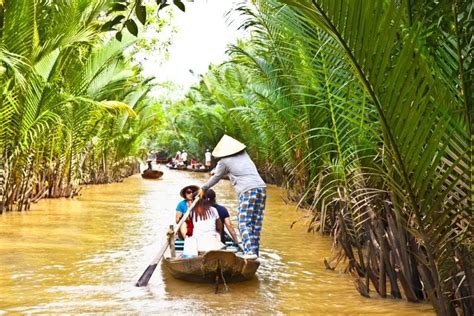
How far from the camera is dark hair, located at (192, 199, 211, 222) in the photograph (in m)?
6.94

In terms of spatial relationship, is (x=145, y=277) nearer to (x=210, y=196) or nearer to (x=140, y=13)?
(x=210, y=196)

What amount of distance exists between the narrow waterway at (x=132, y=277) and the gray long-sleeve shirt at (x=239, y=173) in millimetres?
1027

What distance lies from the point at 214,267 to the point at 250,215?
0.78 meters

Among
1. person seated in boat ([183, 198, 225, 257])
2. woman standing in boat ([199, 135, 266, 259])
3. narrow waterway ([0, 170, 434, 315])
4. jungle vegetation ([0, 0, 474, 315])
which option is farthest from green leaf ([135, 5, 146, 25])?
person seated in boat ([183, 198, 225, 257])

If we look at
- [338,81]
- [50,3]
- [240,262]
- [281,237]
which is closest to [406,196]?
[338,81]

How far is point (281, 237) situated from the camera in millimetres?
10711

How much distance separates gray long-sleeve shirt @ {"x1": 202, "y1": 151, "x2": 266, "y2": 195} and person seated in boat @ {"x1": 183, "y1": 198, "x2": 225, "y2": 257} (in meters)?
0.29

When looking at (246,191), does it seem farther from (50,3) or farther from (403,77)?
(50,3)

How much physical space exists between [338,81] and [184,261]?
2.48 meters

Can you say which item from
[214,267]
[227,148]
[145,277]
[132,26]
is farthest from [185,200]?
[132,26]

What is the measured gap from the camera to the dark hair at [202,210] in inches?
273

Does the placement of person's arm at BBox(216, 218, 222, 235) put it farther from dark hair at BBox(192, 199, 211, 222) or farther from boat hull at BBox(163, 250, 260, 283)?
boat hull at BBox(163, 250, 260, 283)

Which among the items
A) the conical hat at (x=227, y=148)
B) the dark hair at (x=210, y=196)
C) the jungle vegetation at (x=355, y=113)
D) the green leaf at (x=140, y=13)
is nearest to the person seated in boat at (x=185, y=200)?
the dark hair at (x=210, y=196)

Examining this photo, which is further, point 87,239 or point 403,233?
point 87,239
